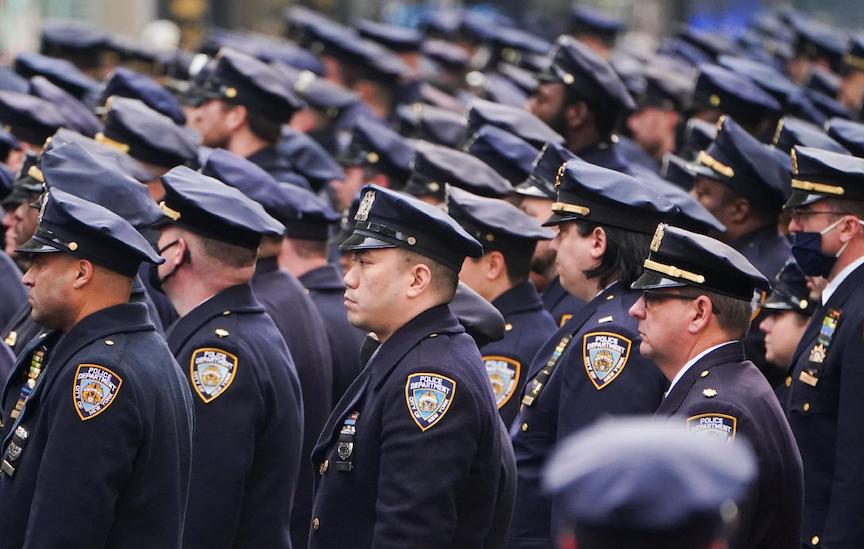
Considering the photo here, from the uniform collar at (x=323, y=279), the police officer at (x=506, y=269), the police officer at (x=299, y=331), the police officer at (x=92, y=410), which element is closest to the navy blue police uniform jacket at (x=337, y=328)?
the uniform collar at (x=323, y=279)

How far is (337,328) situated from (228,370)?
1530mm

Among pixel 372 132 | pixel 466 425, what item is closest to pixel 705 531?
pixel 466 425

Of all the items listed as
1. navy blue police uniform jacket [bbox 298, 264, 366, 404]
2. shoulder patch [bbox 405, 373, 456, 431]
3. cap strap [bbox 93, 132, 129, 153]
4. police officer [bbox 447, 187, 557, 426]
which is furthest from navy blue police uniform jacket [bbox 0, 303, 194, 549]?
cap strap [bbox 93, 132, 129, 153]

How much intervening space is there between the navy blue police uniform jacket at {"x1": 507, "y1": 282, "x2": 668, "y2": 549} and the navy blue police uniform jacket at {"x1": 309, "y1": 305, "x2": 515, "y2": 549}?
1.44ft

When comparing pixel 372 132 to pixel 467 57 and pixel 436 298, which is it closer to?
pixel 436 298

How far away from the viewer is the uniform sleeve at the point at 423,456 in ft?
13.8

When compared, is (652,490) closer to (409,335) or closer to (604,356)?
(409,335)

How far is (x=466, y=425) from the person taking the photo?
14.1 feet

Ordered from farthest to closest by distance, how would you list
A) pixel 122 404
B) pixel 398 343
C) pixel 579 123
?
pixel 579 123
pixel 398 343
pixel 122 404

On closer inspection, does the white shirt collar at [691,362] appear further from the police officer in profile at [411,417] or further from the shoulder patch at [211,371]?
the shoulder patch at [211,371]

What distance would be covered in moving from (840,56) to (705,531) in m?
12.1

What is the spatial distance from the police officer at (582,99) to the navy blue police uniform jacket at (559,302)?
1663 millimetres

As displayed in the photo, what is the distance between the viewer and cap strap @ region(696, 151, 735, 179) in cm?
676

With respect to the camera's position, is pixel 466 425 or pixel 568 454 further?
pixel 466 425
